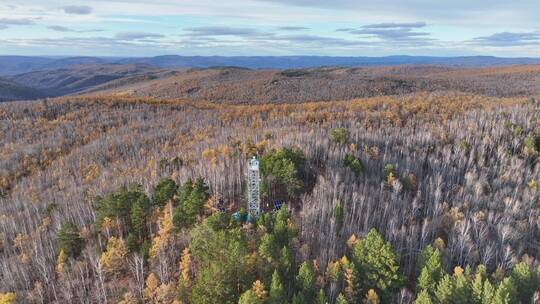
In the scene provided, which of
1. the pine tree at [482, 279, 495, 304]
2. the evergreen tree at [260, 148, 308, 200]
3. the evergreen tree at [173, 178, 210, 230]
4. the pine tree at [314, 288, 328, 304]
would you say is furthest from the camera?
the evergreen tree at [260, 148, 308, 200]

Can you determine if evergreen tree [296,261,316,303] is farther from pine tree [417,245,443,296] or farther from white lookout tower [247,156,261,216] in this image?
white lookout tower [247,156,261,216]

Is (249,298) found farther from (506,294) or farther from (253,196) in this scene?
(506,294)

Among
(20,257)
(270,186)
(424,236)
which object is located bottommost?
Result: (20,257)

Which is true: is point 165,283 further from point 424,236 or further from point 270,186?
point 424,236

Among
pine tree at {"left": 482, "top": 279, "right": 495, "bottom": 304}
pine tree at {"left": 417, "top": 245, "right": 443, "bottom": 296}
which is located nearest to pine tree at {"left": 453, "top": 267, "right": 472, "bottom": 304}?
pine tree at {"left": 482, "top": 279, "right": 495, "bottom": 304}

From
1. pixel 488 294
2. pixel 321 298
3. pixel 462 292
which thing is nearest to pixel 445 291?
pixel 462 292

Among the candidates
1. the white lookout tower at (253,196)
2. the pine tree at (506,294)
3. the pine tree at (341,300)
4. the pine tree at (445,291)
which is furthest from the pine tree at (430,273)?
the white lookout tower at (253,196)

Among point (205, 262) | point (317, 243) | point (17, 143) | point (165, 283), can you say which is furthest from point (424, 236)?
point (17, 143)
